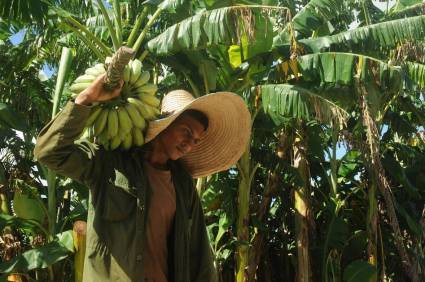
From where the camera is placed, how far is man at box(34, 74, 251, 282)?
5.73ft

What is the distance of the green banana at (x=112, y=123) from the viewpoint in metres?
1.88

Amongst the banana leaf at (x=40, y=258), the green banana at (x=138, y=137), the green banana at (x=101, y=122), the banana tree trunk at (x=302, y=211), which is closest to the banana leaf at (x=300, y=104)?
the banana tree trunk at (x=302, y=211)

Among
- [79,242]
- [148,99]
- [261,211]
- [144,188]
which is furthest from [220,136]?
[261,211]

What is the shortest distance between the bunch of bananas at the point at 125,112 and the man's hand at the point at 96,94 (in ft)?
0.44

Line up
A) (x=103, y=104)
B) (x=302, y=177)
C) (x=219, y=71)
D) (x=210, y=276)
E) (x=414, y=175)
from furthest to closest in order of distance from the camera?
(x=414, y=175) → (x=302, y=177) → (x=219, y=71) → (x=210, y=276) → (x=103, y=104)

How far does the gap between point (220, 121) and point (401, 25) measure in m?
3.92

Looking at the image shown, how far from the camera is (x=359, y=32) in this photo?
5.71 metres

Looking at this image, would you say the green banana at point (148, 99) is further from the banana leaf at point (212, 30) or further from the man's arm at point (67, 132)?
the banana leaf at point (212, 30)

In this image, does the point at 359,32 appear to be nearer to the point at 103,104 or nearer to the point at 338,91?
the point at 338,91

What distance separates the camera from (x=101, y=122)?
74.9 inches

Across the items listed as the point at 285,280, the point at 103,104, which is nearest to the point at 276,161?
the point at 285,280

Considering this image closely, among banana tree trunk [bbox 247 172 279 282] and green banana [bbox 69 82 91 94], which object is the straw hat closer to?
green banana [bbox 69 82 91 94]

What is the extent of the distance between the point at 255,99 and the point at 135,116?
396 cm

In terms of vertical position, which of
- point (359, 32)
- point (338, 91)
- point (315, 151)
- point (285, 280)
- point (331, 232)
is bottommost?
point (285, 280)
